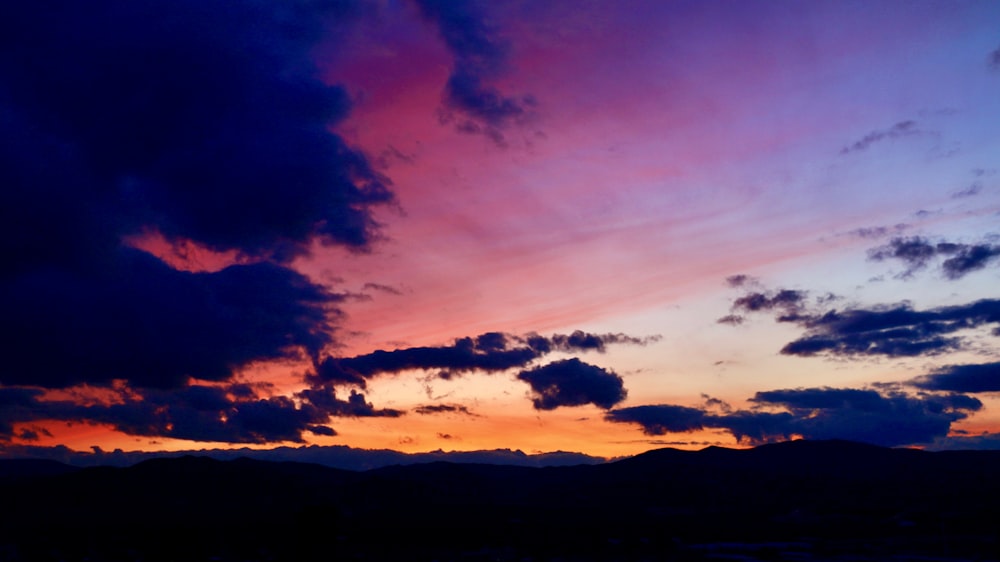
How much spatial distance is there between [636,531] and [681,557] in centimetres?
4200

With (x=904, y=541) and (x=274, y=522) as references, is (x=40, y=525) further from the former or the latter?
(x=904, y=541)

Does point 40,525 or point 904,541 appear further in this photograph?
point 40,525

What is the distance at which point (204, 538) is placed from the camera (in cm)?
13138

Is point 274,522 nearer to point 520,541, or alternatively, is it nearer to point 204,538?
point 204,538

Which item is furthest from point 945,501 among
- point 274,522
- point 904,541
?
point 274,522

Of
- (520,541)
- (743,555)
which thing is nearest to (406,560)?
(520,541)

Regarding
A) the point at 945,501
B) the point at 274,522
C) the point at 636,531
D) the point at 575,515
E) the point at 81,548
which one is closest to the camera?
the point at 81,548

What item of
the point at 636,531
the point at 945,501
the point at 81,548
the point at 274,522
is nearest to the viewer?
the point at 81,548

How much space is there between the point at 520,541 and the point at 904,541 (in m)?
57.5

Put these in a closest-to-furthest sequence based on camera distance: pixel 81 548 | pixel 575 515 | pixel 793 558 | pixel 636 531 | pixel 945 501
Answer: pixel 793 558, pixel 81 548, pixel 636 531, pixel 945 501, pixel 575 515

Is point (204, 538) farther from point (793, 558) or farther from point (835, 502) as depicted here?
point (835, 502)

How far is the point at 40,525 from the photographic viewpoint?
171 meters

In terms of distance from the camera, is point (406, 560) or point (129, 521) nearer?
point (406, 560)

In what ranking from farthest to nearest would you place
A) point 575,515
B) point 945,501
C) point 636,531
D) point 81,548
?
point 575,515, point 945,501, point 636,531, point 81,548
